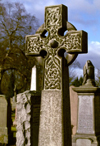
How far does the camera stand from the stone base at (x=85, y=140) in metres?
8.70

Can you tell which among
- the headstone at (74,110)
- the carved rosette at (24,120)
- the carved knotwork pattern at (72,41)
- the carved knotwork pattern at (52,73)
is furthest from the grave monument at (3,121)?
the carved knotwork pattern at (72,41)

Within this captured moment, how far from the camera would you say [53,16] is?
529 centimetres

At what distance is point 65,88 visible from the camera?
511 centimetres

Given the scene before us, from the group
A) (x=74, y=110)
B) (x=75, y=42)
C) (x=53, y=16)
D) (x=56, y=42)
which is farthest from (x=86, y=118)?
(x=53, y=16)

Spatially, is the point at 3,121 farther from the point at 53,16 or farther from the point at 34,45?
the point at 53,16

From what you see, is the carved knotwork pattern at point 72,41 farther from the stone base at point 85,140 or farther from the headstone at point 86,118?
the stone base at point 85,140

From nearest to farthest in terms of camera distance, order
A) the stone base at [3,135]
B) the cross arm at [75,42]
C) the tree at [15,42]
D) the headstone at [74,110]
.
→ the cross arm at [75,42], the headstone at [74,110], the stone base at [3,135], the tree at [15,42]

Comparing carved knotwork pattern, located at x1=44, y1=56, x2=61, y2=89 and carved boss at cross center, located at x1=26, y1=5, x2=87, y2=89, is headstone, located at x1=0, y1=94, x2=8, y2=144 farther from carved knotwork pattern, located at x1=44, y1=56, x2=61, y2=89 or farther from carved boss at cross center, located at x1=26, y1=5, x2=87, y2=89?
carved knotwork pattern, located at x1=44, y1=56, x2=61, y2=89

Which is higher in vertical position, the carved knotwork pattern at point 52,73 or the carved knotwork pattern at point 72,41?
the carved knotwork pattern at point 72,41

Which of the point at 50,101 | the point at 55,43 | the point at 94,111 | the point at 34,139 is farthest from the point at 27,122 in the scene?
the point at 94,111

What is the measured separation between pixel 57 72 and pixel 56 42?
54cm

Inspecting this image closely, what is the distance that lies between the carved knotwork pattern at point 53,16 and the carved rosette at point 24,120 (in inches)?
58.6

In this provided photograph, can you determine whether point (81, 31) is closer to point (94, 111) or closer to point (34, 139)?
point (34, 139)

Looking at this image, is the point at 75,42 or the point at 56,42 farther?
the point at 56,42
